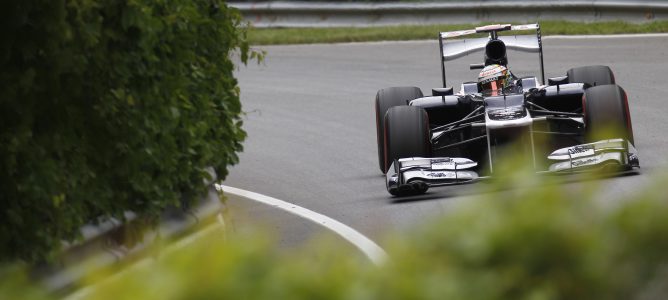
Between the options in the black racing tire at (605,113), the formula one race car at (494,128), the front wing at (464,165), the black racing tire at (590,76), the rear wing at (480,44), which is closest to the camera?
the front wing at (464,165)

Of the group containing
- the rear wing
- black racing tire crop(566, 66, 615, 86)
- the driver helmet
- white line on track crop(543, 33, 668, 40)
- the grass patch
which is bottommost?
white line on track crop(543, 33, 668, 40)

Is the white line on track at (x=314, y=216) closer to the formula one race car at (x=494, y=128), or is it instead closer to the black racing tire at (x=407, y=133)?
the formula one race car at (x=494, y=128)

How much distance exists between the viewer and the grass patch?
21.0m

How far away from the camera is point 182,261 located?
87.6 inches

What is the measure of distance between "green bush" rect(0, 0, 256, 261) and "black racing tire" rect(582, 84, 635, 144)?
3.92 m

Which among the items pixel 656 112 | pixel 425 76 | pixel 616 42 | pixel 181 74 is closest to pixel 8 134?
pixel 181 74

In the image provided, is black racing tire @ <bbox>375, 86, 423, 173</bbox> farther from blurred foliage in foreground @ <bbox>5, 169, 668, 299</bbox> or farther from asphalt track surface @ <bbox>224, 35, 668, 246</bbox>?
blurred foliage in foreground @ <bbox>5, 169, 668, 299</bbox>

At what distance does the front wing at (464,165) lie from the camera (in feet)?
35.3

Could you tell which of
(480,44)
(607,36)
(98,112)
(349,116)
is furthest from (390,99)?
(607,36)

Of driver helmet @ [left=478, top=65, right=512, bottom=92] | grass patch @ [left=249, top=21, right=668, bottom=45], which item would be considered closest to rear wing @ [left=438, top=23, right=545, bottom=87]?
driver helmet @ [left=478, top=65, right=512, bottom=92]

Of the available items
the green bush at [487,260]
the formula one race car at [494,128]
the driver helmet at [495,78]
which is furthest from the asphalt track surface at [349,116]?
the green bush at [487,260]

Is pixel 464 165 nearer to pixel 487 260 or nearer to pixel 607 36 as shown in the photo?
pixel 487 260

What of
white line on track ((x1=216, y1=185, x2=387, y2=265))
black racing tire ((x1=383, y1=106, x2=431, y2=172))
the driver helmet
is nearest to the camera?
white line on track ((x1=216, y1=185, x2=387, y2=265))

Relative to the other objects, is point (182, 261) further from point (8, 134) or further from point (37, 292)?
point (8, 134)
